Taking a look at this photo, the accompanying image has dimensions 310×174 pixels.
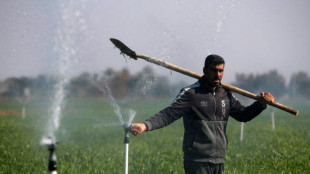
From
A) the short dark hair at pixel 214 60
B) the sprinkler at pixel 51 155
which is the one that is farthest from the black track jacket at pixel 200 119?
the sprinkler at pixel 51 155

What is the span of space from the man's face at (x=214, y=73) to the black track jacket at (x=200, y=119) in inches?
4.2

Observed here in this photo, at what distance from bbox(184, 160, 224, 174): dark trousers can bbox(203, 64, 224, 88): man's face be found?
1.07 metres

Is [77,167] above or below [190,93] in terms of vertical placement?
below

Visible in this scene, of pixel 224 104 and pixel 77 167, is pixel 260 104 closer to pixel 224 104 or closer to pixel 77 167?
pixel 224 104

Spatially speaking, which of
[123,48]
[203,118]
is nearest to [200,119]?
[203,118]

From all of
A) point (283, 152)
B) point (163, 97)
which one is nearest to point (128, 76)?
point (163, 97)

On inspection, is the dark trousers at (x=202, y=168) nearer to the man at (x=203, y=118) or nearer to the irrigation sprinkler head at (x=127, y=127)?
the man at (x=203, y=118)

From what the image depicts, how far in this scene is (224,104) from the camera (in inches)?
191

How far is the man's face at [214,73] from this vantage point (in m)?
4.65

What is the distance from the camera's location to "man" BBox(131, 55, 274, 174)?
15.1 feet

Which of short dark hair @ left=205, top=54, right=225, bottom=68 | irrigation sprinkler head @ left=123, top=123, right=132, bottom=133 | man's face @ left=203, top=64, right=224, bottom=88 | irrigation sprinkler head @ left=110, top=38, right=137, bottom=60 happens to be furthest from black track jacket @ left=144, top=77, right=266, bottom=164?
irrigation sprinkler head @ left=110, top=38, right=137, bottom=60

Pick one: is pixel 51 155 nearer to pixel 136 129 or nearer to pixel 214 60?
pixel 136 129

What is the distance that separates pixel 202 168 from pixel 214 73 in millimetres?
1245

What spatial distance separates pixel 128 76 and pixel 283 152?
7335 centimetres
